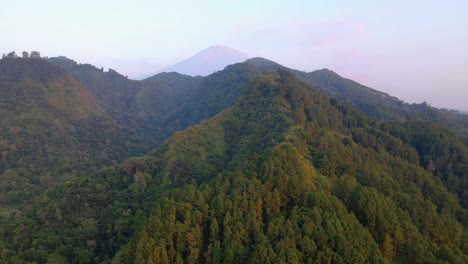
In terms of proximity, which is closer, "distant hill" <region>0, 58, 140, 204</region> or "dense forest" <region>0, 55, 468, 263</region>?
"dense forest" <region>0, 55, 468, 263</region>

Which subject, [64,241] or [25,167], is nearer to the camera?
[64,241]

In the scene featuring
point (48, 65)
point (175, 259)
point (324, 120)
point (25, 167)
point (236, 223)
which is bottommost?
point (25, 167)

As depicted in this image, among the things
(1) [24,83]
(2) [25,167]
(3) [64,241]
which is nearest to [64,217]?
(3) [64,241]

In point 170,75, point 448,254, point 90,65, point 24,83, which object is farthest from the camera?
point 170,75

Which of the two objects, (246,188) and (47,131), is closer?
(246,188)

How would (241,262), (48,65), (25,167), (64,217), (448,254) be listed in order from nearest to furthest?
(241,262) → (448,254) → (64,217) → (25,167) → (48,65)

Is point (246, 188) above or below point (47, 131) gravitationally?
above

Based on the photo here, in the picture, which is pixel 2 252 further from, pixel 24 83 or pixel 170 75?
pixel 170 75

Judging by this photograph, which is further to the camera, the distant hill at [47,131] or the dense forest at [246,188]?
the distant hill at [47,131]
